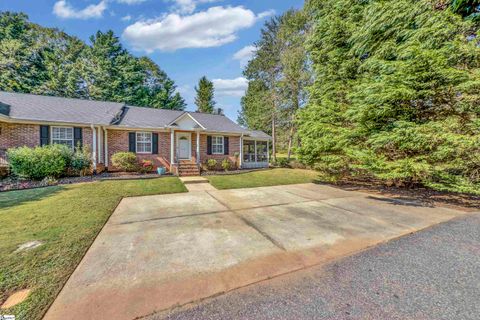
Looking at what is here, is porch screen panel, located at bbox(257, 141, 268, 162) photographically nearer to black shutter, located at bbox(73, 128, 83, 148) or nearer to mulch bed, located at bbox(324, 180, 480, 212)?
mulch bed, located at bbox(324, 180, 480, 212)

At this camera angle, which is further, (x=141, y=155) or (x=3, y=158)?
(x=141, y=155)

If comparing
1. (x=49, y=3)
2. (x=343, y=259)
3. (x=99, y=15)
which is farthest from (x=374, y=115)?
(x=49, y=3)

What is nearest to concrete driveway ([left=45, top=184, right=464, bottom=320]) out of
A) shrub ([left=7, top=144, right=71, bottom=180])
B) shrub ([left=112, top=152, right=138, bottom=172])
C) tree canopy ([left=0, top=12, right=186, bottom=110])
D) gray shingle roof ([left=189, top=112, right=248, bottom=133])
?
shrub ([left=7, top=144, right=71, bottom=180])

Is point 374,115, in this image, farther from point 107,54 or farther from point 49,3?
point 107,54

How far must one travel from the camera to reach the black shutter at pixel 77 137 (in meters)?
11.0

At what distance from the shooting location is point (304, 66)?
62.8 feet

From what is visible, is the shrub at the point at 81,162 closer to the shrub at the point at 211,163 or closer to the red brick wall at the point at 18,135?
the red brick wall at the point at 18,135

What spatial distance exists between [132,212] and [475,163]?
9.64 meters

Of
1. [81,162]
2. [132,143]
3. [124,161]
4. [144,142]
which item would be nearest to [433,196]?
[124,161]

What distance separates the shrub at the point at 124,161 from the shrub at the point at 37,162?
87.7 inches

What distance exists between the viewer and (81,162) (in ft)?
33.2

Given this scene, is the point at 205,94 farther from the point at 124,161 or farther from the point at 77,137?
the point at 124,161

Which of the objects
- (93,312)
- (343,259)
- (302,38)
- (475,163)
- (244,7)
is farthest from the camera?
(302,38)

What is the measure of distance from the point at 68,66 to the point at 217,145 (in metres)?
24.5
